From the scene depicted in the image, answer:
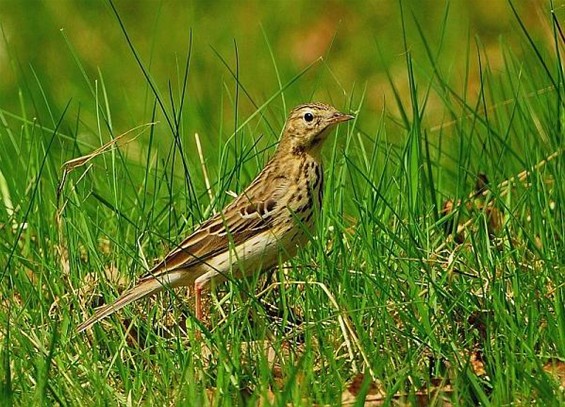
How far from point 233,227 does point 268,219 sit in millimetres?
154

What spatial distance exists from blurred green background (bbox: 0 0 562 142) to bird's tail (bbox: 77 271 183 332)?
5.52 metres

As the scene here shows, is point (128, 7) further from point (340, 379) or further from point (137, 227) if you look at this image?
point (340, 379)

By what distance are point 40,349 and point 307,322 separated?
0.97 meters

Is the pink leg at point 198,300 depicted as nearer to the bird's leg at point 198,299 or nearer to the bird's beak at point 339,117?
the bird's leg at point 198,299

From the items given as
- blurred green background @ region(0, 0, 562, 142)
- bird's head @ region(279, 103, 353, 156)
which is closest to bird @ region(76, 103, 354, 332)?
bird's head @ region(279, 103, 353, 156)

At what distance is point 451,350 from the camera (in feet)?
16.3

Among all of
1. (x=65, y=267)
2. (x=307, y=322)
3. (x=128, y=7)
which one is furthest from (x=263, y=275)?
(x=128, y=7)

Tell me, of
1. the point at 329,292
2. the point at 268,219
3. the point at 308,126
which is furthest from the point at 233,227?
the point at 329,292

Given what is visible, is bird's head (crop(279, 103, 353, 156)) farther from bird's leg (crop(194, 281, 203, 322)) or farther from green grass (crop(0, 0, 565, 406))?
bird's leg (crop(194, 281, 203, 322))

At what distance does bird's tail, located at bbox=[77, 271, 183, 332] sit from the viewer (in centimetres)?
545

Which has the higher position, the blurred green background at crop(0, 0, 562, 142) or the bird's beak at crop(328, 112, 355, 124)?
the bird's beak at crop(328, 112, 355, 124)

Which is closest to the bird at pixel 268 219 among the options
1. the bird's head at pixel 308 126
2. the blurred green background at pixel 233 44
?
the bird's head at pixel 308 126

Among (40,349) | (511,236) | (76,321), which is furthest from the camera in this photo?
(511,236)

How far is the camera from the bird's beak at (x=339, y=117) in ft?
20.0
